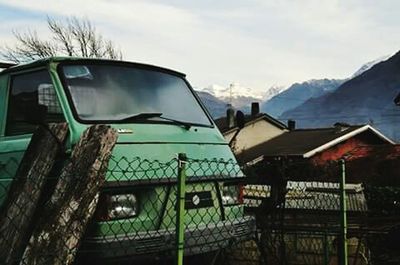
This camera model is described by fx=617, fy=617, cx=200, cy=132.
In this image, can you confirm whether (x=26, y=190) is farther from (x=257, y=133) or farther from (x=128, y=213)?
(x=257, y=133)

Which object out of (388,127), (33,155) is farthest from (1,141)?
(388,127)

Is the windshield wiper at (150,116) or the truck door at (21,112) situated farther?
the windshield wiper at (150,116)

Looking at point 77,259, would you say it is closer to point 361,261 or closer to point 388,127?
point 361,261

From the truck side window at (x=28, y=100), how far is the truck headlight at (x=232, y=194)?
1526 millimetres

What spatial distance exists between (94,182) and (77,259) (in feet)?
2.00

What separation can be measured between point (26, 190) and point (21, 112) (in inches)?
44.5

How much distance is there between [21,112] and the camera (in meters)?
5.45

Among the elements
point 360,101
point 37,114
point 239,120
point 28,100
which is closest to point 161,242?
point 37,114

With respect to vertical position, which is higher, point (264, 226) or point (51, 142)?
point (51, 142)

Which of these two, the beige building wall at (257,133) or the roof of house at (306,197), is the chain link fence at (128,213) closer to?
the roof of house at (306,197)

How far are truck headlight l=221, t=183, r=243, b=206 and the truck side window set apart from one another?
5.01ft

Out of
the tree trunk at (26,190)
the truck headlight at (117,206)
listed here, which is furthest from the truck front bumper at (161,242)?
the tree trunk at (26,190)

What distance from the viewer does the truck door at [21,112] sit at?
5.12m

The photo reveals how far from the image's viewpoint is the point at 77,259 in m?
4.46
